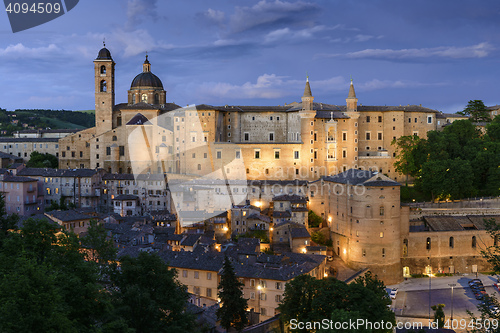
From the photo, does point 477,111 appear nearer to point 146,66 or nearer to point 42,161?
point 146,66

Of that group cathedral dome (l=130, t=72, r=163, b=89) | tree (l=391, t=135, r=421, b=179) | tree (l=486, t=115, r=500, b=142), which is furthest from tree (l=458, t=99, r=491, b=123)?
cathedral dome (l=130, t=72, r=163, b=89)

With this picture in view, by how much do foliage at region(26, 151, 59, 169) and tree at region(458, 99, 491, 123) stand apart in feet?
173

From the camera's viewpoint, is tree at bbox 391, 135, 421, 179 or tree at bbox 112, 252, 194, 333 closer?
tree at bbox 112, 252, 194, 333

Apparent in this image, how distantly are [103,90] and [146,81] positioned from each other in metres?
7.15

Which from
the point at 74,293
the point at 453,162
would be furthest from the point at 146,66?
the point at 74,293

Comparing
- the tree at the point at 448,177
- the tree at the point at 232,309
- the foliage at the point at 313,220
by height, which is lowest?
the tree at the point at 232,309

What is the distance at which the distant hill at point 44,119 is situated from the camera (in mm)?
97681

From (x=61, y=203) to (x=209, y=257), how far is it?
2330 cm

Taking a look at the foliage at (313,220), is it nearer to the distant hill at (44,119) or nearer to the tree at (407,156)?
→ the tree at (407,156)

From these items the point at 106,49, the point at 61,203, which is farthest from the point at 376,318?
the point at 106,49

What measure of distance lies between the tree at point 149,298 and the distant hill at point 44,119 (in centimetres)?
7479

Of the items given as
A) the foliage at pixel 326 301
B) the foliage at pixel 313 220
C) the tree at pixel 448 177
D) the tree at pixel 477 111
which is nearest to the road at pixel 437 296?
the foliage at pixel 313 220

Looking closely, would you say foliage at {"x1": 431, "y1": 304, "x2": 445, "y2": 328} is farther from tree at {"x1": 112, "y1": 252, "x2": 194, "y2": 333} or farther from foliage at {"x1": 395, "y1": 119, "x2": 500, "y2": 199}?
foliage at {"x1": 395, "y1": 119, "x2": 500, "y2": 199}

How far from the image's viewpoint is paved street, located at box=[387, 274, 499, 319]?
106 feet
